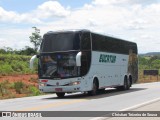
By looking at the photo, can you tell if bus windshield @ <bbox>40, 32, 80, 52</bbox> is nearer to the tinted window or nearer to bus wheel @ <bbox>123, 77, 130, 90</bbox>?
the tinted window

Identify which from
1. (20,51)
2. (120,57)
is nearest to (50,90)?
(120,57)

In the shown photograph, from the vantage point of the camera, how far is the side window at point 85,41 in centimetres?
2420

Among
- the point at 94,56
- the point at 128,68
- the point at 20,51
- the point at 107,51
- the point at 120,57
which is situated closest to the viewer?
the point at 94,56

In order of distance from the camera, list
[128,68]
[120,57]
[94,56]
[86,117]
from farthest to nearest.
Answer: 1. [128,68]
2. [120,57]
3. [94,56]
4. [86,117]

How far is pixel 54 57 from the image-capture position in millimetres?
24031

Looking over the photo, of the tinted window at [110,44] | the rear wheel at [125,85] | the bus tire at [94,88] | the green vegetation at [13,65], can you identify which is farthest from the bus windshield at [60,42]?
the green vegetation at [13,65]

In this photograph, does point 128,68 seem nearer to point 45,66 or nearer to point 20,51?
point 45,66

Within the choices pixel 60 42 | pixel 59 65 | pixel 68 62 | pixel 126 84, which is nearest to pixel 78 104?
pixel 68 62

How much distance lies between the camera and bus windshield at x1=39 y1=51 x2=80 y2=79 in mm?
23797

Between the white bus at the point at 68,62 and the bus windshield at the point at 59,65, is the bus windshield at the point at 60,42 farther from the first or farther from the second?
the bus windshield at the point at 59,65

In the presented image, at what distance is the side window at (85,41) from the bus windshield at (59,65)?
0.86 metres

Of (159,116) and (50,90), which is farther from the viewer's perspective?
(50,90)

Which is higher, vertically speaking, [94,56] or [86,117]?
[94,56]

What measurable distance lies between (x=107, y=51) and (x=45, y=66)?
5.50 meters
